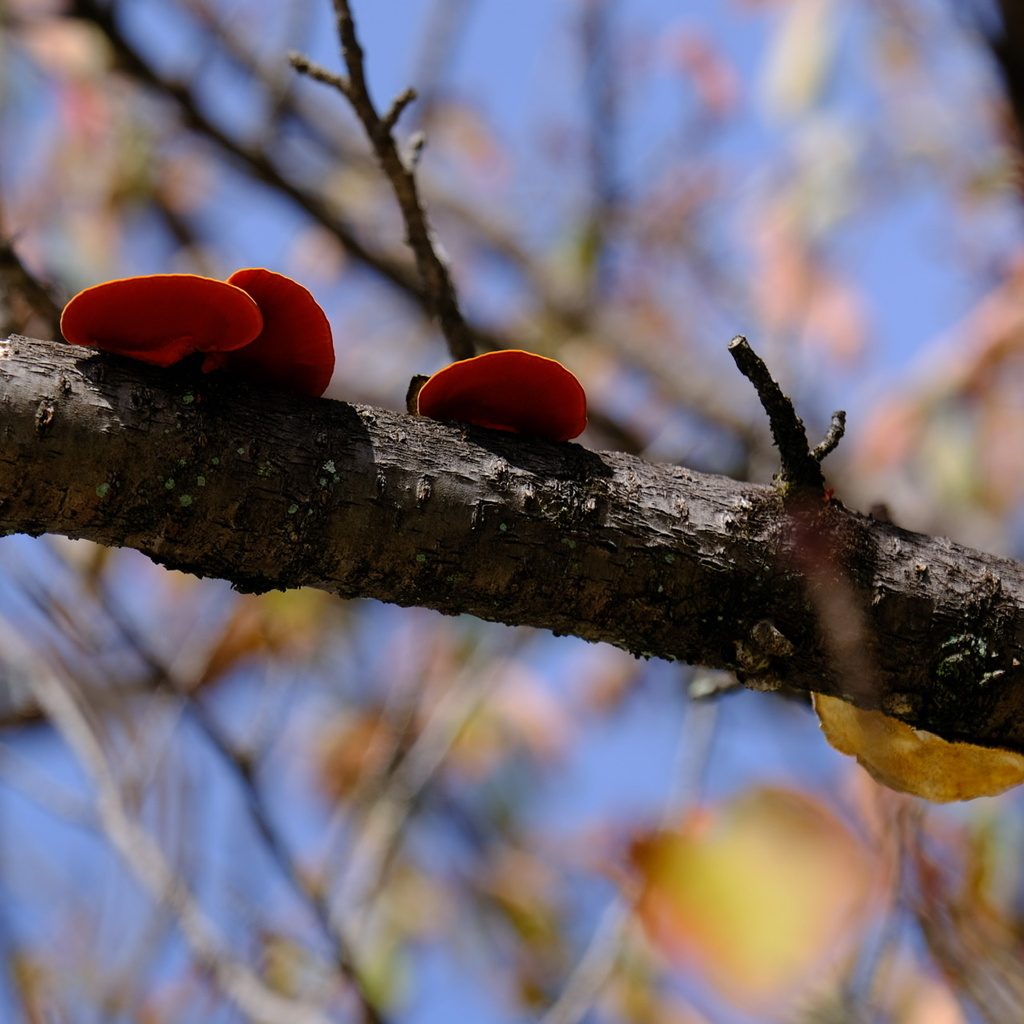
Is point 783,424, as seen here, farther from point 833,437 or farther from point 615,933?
point 615,933

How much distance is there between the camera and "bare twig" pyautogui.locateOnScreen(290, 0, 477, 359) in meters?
1.49

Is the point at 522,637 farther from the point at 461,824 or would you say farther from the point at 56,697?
the point at 461,824

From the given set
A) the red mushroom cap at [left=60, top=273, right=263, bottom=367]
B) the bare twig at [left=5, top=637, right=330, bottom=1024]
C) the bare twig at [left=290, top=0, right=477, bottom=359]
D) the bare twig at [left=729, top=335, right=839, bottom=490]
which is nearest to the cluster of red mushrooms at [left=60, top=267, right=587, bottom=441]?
the red mushroom cap at [left=60, top=273, right=263, bottom=367]

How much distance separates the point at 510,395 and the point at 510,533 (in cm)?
17

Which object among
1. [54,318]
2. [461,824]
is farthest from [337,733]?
[54,318]

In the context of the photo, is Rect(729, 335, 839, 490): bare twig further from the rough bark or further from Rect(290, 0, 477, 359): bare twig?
Rect(290, 0, 477, 359): bare twig

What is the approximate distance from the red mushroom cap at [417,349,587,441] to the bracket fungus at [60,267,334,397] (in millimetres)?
133

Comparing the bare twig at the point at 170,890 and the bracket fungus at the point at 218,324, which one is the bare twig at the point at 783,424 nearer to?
the bracket fungus at the point at 218,324

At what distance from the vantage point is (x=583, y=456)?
1.18m

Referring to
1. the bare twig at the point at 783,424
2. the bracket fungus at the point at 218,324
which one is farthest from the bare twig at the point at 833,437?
the bracket fungus at the point at 218,324

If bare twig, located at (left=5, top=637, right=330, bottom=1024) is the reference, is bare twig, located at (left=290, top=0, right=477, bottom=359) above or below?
above

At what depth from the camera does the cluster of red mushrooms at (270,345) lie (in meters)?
1.00

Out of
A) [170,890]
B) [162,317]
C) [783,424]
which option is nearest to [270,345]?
[162,317]

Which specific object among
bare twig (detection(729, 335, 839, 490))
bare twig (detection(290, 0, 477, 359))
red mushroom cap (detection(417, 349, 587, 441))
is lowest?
red mushroom cap (detection(417, 349, 587, 441))
